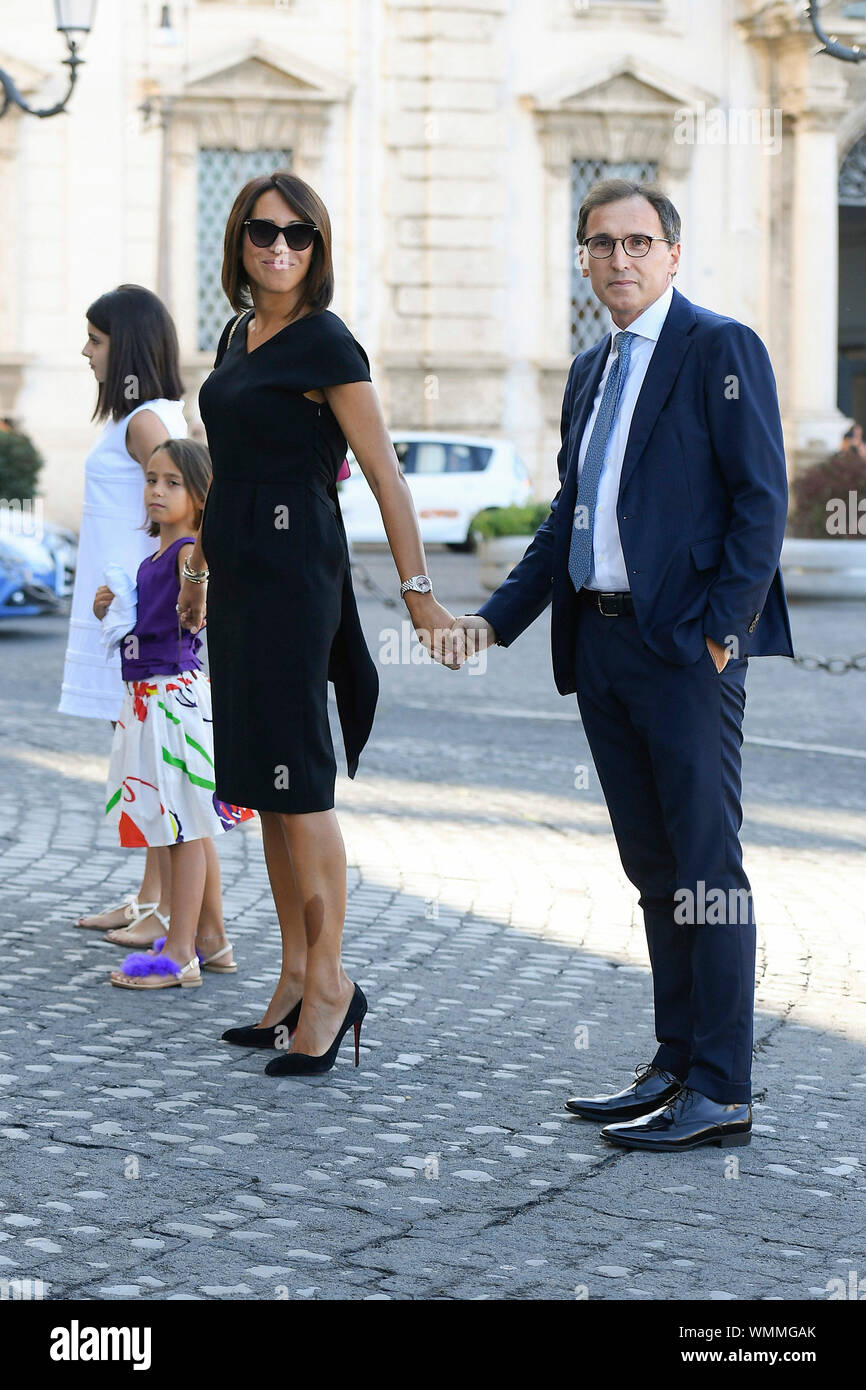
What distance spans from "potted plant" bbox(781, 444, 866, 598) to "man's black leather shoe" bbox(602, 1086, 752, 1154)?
50.1ft

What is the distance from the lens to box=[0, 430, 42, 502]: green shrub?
2297 cm

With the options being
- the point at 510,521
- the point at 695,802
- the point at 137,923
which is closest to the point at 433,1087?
the point at 695,802

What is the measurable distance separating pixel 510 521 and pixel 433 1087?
14.8 metres

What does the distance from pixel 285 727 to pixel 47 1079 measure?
97 centimetres

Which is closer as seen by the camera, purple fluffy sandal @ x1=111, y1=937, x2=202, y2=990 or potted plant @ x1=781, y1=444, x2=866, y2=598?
purple fluffy sandal @ x1=111, y1=937, x2=202, y2=990

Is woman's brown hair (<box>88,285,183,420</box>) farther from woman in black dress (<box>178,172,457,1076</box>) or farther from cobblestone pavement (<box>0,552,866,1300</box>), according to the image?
cobblestone pavement (<box>0,552,866,1300</box>)

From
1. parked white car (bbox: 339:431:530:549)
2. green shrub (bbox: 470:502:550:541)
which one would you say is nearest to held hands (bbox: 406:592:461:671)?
green shrub (bbox: 470:502:550:541)

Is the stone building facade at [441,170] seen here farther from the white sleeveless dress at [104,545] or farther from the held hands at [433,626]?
the held hands at [433,626]

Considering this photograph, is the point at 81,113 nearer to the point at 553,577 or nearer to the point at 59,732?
the point at 59,732

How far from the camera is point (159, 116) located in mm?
25891

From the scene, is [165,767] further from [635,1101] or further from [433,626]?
[635,1101]

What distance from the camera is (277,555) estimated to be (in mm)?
4613
